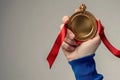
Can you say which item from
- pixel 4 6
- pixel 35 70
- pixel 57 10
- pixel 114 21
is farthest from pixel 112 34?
pixel 4 6

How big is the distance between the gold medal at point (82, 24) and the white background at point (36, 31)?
577 mm

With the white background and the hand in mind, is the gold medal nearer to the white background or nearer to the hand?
the hand

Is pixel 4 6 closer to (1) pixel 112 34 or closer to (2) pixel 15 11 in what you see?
(2) pixel 15 11

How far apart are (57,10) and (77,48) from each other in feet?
1.80

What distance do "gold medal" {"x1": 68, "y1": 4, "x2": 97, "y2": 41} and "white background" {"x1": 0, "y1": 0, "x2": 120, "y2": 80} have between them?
0.58 m

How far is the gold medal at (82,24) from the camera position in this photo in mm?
812

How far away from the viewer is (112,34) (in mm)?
1420

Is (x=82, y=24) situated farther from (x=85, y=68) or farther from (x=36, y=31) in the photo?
(x=36, y=31)

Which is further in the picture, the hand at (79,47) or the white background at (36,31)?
the white background at (36,31)

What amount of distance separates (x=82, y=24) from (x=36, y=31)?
602mm

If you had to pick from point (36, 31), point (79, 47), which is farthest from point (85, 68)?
point (36, 31)

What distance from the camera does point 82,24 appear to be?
822mm

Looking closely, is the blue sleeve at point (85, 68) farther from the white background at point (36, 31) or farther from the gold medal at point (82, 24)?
the white background at point (36, 31)

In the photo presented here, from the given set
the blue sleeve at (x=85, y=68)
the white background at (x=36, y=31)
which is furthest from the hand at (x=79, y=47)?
the white background at (x=36, y=31)
